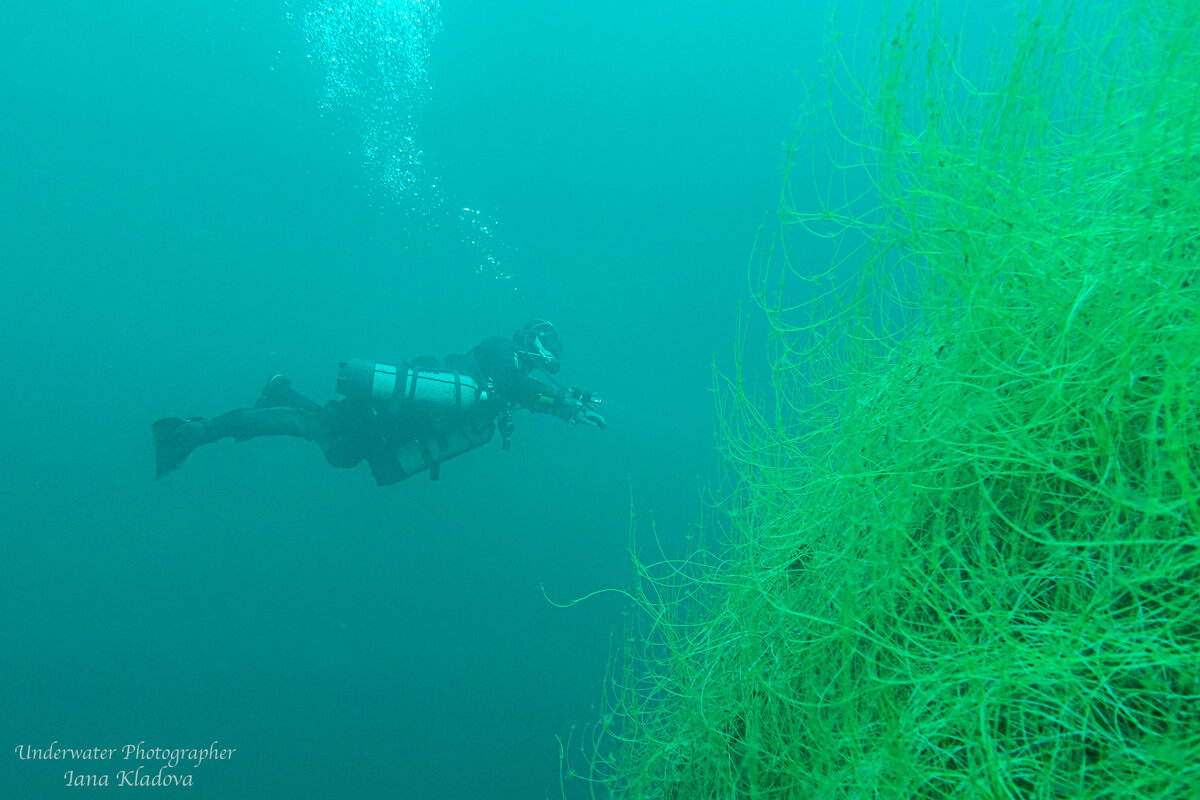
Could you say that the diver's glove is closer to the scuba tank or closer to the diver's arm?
the diver's arm

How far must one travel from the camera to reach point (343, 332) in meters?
45.8

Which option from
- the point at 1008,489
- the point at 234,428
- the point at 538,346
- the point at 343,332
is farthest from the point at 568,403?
the point at 343,332

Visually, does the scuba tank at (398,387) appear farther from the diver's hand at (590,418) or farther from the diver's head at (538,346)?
the diver's hand at (590,418)

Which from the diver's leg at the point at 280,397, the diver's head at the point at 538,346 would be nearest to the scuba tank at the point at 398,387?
the diver's leg at the point at 280,397

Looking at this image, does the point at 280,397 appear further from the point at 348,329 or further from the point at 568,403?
the point at 348,329

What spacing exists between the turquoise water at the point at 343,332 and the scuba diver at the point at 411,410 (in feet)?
21.5

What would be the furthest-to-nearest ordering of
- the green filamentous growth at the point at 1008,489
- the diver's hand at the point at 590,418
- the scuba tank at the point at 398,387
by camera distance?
the diver's hand at the point at 590,418
the scuba tank at the point at 398,387
the green filamentous growth at the point at 1008,489

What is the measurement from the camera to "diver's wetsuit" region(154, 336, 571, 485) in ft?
19.7

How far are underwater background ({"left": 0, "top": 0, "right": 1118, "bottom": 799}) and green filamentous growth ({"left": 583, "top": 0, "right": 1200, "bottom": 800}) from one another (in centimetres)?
879

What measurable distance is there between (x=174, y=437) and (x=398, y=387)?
2805mm

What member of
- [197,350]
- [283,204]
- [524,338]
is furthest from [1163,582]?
[283,204]

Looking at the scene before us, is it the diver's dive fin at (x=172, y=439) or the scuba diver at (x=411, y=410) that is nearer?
the scuba diver at (x=411, y=410)

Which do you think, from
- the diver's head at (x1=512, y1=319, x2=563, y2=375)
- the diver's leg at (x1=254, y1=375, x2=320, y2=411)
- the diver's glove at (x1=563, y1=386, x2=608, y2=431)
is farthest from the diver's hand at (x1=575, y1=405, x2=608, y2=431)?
the diver's leg at (x1=254, y1=375, x2=320, y2=411)

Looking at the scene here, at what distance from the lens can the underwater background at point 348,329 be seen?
15.6m
